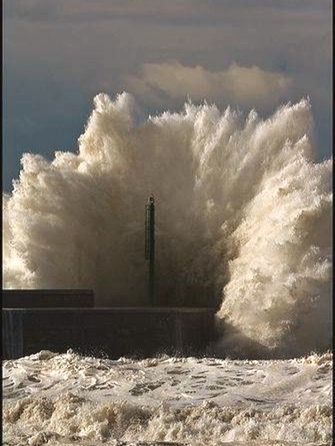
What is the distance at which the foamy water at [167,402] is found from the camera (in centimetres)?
1412

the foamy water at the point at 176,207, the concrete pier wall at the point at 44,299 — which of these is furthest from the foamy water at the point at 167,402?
the foamy water at the point at 176,207

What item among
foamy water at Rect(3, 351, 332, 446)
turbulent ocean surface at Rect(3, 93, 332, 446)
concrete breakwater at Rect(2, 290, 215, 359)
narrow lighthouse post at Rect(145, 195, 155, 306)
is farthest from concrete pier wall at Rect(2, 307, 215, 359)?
narrow lighthouse post at Rect(145, 195, 155, 306)

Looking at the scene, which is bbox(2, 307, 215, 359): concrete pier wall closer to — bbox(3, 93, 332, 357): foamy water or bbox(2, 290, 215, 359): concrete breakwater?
bbox(2, 290, 215, 359): concrete breakwater

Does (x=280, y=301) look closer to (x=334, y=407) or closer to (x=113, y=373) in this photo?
(x=113, y=373)

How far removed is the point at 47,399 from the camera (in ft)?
51.1

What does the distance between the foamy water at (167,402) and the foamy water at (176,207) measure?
5.56 meters

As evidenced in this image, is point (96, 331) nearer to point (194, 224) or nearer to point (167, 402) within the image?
point (167, 402)

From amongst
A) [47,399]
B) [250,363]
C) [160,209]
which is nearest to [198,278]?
[160,209]

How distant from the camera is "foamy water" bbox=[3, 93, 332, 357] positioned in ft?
75.8

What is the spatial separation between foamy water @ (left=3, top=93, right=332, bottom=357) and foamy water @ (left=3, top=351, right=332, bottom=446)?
5.56 m

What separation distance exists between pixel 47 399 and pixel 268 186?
31.3 feet

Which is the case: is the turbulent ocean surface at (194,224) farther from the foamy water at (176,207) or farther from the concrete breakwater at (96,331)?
the concrete breakwater at (96,331)

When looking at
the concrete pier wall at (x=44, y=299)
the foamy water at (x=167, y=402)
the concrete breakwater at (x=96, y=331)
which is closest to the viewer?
the foamy water at (x=167, y=402)

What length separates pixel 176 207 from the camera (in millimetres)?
25234
